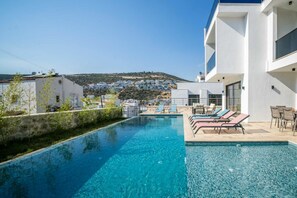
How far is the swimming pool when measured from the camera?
374 cm

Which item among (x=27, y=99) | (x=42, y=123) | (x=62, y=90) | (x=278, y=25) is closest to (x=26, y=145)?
(x=42, y=123)

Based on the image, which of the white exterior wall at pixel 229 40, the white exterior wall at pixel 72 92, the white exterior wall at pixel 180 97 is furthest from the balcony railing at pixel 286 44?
the white exterior wall at pixel 72 92

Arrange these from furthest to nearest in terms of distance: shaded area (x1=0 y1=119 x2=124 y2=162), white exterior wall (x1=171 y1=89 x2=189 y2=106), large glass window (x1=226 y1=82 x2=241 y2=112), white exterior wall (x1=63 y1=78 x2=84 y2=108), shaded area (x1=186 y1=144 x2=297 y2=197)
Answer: white exterior wall (x1=171 y1=89 x2=189 y2=106), white exterior wall (x1=63 y1=78 x2=84 y2=108), large glass window (x1=226 y1=82 x2=241 y2=112), shaded area (x1=0 y1=119 x2=124 y2=162), shaded area (x1=186 y1=144 x2=297 y2=197)

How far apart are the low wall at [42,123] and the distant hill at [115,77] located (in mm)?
38036

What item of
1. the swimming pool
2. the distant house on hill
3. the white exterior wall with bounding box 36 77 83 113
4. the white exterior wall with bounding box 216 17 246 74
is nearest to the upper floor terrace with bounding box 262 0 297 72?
the white exterior wall with bounding box 216 17 246 74

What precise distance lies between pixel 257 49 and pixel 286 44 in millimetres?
1481

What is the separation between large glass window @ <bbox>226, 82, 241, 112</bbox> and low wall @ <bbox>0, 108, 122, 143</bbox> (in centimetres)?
1048

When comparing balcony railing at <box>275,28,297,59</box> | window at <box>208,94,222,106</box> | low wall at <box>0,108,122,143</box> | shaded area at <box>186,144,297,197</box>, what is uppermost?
balcony railing at <box>275,28,297,59</box>

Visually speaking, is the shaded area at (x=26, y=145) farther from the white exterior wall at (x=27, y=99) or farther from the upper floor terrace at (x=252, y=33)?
the upper floor terrace at (x=252, y=33)

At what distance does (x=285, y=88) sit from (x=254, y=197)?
9718mm

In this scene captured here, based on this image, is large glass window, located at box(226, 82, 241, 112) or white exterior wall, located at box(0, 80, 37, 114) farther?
large glass window, located at box(226, 82, 241, 112)

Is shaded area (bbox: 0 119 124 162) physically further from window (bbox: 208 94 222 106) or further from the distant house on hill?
window (bbox: 208 94 222 106)

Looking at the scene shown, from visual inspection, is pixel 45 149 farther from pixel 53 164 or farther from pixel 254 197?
pixel 254 197

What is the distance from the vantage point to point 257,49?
416 inches
